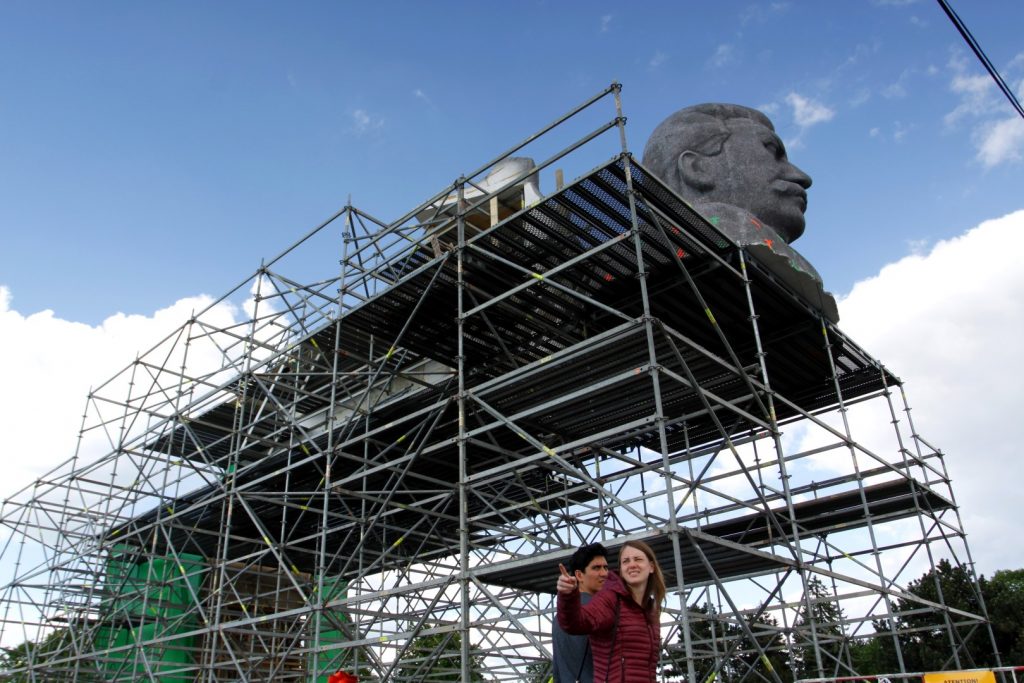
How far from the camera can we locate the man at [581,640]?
4086mm

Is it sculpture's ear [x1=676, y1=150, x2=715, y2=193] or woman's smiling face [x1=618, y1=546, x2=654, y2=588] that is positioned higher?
sculpture's ear [x1=676, y1=150, x2=715, y2=193]

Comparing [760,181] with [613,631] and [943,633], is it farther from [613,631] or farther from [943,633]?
[943,633]

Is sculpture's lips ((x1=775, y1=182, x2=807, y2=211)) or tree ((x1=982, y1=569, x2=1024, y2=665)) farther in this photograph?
tree ((x1=982, y1=569, x2=1024, y2=665))

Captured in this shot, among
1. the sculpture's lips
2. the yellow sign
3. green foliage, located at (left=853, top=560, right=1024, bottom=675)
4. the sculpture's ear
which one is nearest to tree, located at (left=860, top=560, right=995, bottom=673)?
green foliage, located at (left=853, top=560, right=1024, bottom=675)

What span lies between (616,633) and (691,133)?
11.3 m

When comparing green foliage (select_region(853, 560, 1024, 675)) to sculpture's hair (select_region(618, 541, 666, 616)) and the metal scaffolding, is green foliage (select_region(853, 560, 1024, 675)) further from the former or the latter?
sculpture's hair (select_region(618, 541, 666, 616))

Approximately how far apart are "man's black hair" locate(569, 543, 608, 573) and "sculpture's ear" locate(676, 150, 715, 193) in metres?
10.1

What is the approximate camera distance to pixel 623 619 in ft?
12.1

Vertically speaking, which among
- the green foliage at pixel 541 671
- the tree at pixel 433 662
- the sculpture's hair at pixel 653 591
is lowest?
the sculpture's hair at pixel 653 591

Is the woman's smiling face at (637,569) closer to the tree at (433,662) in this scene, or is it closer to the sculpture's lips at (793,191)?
the tree at (433,662)

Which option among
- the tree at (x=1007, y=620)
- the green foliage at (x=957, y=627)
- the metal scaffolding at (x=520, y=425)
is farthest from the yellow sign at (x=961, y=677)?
the tree at (x=1007, y=620)

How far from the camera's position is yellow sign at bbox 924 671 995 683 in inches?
265

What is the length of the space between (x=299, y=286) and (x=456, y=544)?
17.6 feet

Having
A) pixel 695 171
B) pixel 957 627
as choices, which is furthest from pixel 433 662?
pixel 957 627
